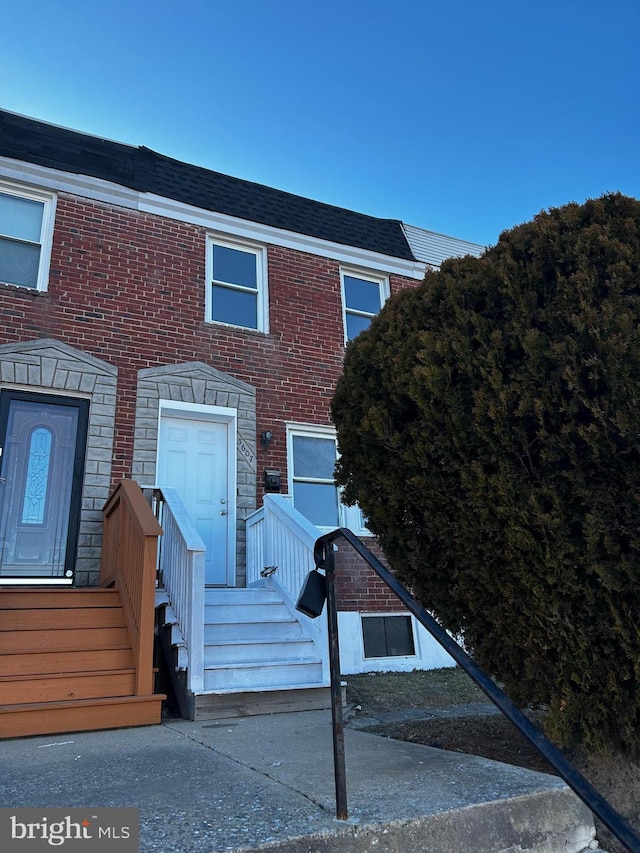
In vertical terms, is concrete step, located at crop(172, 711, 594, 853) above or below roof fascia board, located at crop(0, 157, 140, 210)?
below

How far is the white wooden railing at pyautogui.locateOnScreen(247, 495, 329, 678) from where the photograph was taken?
18.1 feet

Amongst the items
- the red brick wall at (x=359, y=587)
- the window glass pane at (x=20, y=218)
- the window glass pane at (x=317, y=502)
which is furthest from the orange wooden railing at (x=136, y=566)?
the window glass pane at (x=20, y=218)

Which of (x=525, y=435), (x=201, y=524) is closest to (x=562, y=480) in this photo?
(x=525, y=435)

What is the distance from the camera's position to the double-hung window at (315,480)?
794 cm

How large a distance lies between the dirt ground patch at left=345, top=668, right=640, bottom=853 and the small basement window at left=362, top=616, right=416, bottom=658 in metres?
0.38

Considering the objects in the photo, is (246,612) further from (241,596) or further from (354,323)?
(354,323)

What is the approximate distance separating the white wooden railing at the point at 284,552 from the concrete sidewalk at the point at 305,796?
211 centimetres

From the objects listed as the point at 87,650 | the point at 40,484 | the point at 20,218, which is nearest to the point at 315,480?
the point at 40,484

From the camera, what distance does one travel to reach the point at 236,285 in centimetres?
843

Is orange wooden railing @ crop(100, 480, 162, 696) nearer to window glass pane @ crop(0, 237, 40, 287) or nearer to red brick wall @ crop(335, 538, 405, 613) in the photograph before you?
red brick wall @ crop(335, 538, 405, 613)

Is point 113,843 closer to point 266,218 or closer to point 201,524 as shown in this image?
point 201,524

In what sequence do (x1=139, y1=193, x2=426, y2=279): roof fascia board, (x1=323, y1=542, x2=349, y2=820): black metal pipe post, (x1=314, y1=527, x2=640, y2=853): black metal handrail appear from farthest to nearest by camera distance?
(x1=139, y1=193, x2=426, y2=279): roof fascia board < (x1=323, y1=542, x2=349, y2=820): black metal pipe post < (x1=314, y1=527, x2=640, y2=853): black metal handrail

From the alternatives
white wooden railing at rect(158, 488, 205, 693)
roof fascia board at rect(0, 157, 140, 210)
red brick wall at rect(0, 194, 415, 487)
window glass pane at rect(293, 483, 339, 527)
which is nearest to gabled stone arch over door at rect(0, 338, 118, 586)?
red brick wall at rect(0, 194, 415, 487)

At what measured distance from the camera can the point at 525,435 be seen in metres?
2.79
